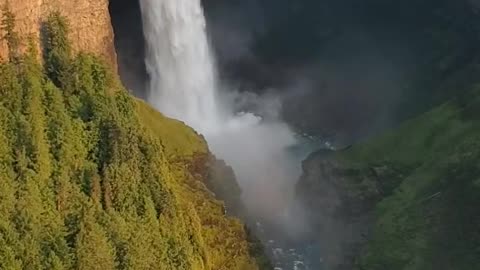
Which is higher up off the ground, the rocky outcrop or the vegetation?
the rocky outcrop

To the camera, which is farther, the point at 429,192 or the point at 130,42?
the point at 130,42

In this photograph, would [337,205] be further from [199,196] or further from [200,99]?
[200,99]

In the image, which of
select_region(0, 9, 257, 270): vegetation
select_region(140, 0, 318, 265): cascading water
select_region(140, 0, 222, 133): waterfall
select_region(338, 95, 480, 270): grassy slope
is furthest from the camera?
select_region(140, 0, 222, 133): waterfall

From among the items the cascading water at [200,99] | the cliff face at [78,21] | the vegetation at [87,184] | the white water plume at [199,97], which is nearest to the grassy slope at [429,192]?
the cascading water at [200,99]

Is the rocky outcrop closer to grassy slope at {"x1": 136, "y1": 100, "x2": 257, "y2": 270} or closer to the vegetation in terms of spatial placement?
grassy slope at {"x1": 136, "y1": 100, "x2": 257, "y2": 270}

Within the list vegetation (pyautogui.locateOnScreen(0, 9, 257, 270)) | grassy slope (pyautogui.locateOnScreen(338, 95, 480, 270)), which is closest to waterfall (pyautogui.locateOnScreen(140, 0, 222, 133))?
vegetation (pyautogui.locateOnScreen(0, 9, 257, 270))

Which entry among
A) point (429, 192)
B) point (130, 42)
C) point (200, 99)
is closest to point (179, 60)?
point (200, 99)

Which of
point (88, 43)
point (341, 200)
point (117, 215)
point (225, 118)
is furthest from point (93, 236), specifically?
point (225, 118)

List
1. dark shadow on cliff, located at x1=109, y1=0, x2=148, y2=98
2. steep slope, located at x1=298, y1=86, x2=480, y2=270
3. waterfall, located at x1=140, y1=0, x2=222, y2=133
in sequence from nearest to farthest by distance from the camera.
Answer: steep slope, located at x1=298, y1=86, x2=480, y2=270 → waterfall, located at x1=140, y1=0, x2=222, y2=133 → dark shadow on cliff, located at x1=109, y1=0, x2=148, y2=98
